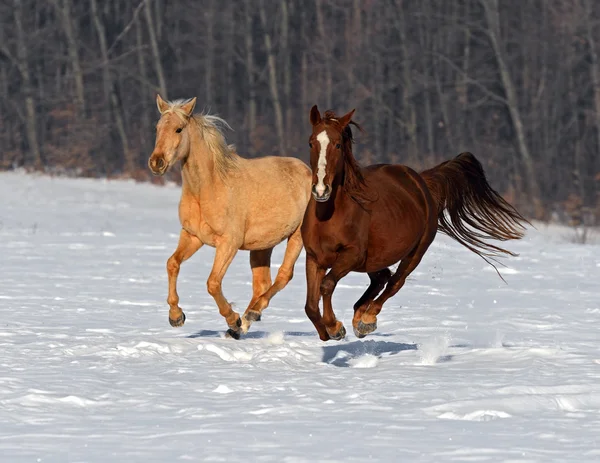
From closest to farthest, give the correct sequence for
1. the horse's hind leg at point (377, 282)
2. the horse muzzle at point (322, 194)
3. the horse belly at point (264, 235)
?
the horse muzzle at point (322, 194) < the horse's hind leg at point (377, 282) < the horse belly at point (264, 235)

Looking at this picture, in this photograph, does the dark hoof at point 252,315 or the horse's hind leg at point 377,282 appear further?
the dark hoof at point 252,315

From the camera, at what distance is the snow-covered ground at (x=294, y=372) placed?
535cm

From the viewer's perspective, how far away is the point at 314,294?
7457 mm

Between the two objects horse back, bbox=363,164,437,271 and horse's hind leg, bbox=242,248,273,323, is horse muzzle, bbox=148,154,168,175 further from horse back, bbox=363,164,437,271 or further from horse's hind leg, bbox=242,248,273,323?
horse's hind leg, bbox=242,248,273,323

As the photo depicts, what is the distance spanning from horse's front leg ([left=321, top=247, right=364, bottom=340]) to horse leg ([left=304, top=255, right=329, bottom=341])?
46mm

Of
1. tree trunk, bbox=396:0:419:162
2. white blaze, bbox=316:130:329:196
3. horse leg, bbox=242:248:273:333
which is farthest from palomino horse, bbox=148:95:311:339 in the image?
tree trunk, bbox=396:0:419:162

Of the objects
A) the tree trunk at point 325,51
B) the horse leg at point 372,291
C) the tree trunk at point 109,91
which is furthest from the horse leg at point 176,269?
the tree trunk at point 325,51

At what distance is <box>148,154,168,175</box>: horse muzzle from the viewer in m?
8.17

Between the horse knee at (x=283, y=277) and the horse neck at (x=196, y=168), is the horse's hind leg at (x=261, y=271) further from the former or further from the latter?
the horse neck at (x=196, y=168)

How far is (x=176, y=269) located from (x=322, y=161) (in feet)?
6.74

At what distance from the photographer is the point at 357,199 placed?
25.0ft

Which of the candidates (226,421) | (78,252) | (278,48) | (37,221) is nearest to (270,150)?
(278,48)

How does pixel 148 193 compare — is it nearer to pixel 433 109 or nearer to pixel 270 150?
pixel 270 150

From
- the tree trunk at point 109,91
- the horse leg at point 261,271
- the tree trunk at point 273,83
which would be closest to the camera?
the horse leg at point 261,271
